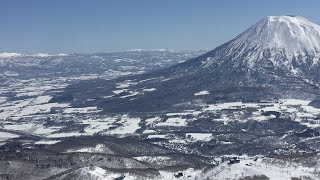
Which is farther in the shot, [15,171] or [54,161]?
[54,161]

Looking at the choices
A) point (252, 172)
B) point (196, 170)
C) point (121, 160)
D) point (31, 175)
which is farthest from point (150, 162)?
point (252, 172)

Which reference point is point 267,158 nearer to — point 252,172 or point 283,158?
point 283,158

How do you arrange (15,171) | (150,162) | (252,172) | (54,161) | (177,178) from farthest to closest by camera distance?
(150,162) → (54,161) → (15,171) → (177,178) → (252,172)

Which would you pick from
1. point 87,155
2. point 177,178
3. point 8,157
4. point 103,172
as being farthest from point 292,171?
point 8,157

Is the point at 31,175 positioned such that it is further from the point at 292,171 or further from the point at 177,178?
the point at 292,171

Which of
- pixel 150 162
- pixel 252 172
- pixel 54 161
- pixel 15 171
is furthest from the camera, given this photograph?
pixel 150 162

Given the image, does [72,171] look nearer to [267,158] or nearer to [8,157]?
[8,157]

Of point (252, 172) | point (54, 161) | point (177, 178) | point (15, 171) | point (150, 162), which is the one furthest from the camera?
point (150, 162)

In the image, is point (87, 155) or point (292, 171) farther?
point (87, 155)

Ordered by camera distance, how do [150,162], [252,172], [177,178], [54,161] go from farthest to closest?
[150,162], [54,161], [177,178], [252,172]
